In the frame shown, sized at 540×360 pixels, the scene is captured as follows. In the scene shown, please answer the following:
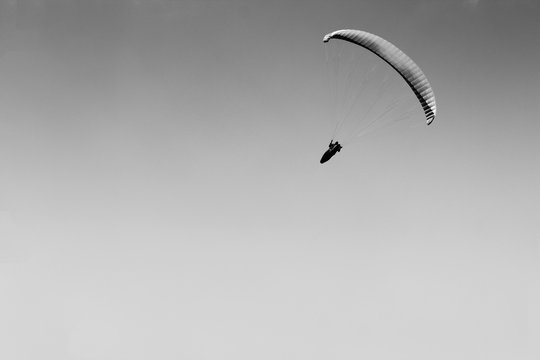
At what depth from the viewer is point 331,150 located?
81.9ft

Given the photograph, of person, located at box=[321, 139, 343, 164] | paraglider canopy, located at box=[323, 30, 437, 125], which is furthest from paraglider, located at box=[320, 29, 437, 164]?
person, located at box=[321, 139, 343, 164]

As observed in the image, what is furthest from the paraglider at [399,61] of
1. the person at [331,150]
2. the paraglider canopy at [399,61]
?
the person at [331,150]

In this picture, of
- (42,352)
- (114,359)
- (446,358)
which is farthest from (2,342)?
(446,358)

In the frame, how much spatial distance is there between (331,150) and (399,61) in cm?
610

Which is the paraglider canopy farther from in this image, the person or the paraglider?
the person

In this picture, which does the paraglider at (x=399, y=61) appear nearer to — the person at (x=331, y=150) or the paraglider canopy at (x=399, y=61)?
the paraglider canopy at (x=399, y=61)

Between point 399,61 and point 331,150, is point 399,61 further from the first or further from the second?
point 331,150

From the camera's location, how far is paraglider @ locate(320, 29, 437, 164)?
22000 millimetres

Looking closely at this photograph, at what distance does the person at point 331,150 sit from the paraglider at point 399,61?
16.4ft

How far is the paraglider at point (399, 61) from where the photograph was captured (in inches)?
866

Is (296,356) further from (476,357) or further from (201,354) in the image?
(476,357)

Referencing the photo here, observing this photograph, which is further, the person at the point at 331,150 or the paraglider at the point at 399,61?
the person at the point at 331,150

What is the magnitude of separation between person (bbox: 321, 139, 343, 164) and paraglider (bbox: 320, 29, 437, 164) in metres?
5.00

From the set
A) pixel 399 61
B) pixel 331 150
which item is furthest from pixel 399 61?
pixel 331 150
